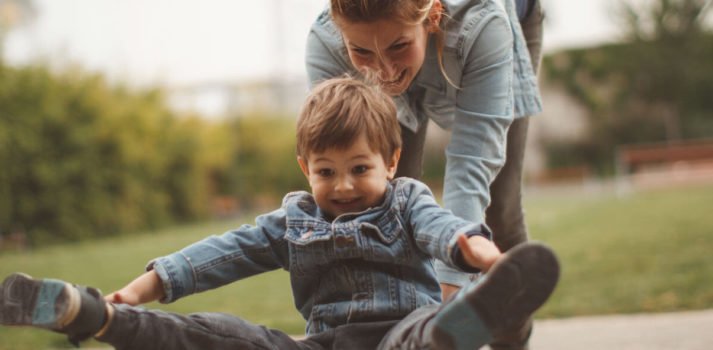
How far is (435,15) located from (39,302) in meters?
1.20

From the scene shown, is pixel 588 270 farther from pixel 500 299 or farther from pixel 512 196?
pixel 500 299

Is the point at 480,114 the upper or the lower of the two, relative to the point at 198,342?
upper

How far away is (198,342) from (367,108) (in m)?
0.64

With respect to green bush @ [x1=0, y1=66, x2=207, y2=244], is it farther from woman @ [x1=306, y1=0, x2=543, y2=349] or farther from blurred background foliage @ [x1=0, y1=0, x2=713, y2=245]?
woman @ [x1=306, y1=0, x2=543, y2=349]

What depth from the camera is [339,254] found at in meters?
1.71

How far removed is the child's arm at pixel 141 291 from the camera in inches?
63.6

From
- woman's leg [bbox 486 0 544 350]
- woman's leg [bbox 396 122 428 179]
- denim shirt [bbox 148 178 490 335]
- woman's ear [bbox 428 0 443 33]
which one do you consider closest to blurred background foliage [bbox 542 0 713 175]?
woman's leg [bbox 486 0 544 350]

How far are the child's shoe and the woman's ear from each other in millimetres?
1097

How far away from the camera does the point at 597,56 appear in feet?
75.5

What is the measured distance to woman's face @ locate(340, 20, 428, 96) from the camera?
186 centimetres

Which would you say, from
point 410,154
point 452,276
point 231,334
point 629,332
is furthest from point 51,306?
point 629,332

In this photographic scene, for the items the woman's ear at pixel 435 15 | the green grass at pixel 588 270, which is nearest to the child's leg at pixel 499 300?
the woman's ear at pixel 435 15

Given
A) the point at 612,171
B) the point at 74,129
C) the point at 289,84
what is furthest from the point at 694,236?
the point at 289,84

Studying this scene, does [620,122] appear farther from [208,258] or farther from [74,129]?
[208,258]
